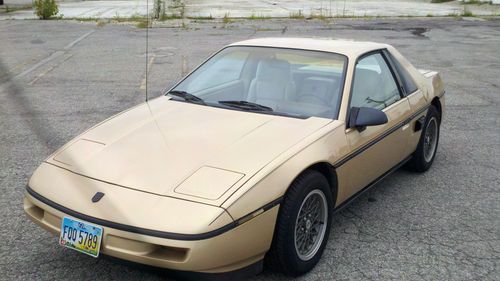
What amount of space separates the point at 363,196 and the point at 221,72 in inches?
60.2

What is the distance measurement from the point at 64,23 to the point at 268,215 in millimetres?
18682

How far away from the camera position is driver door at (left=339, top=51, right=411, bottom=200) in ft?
11.7

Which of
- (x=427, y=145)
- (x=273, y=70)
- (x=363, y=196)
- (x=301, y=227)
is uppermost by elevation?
(x=273, y=70)

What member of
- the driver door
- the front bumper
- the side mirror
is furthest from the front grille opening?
the side mirror

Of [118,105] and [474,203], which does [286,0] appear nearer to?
[118,105]

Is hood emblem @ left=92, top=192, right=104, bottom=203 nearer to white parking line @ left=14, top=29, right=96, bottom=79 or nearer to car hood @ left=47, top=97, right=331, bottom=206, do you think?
car hood @ left=47, top=97, right=331, bottom=206

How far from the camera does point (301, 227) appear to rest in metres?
3.06

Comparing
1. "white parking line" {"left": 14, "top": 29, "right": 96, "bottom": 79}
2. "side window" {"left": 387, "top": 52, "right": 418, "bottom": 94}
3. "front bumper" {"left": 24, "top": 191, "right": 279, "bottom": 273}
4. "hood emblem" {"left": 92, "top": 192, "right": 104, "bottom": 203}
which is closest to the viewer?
"front bumper" {"left": 24, "top": 191, "right": 279, "bottom": 273}

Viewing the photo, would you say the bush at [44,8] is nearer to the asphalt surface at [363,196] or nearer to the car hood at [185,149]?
the asphalt surface at [363,196]

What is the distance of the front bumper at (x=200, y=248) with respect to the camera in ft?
8.21

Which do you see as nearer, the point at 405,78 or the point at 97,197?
the point at 97,197

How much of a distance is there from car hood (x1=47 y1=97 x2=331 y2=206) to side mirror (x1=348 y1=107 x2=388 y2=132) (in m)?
0.20

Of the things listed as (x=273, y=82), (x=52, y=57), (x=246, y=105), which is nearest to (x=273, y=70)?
(x=273, y=82)

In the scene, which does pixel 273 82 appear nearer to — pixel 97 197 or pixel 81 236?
pixel 97 197
